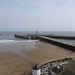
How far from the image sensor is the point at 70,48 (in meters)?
16.0

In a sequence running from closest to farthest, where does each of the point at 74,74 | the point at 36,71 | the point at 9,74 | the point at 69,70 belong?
the point at 36,71 < the point at 74,74 < the point at 69,70 < the point at 9,74

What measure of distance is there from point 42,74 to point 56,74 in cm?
91

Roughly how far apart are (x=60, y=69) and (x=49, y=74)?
62 cm

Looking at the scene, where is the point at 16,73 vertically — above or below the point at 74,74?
below

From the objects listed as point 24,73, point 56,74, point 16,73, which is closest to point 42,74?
point 56,74

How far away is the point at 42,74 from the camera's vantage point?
5.12 metres

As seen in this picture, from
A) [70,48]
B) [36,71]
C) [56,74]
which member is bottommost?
[70,48]

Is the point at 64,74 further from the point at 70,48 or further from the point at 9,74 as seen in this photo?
the point at 70,48

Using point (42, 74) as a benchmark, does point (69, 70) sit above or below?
above

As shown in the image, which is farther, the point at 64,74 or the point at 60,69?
the point at 60,69

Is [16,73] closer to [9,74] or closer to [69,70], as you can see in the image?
[9,74]

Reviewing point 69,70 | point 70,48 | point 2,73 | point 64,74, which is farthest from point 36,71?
point 70,48

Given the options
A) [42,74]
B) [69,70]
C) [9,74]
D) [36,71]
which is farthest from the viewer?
[9,74]

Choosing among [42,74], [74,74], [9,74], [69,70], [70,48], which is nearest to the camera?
[74,74]
